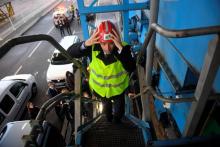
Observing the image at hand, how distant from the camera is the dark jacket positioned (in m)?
3.03

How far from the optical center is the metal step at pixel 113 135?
11.6 feet

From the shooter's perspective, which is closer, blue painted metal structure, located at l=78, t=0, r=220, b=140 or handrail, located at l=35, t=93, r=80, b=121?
handrail, located at l=35, t=93, r=80, b=121

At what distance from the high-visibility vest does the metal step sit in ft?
2.47

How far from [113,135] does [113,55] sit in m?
1.48

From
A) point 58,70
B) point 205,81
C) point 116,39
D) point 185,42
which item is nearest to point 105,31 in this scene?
point 116,39

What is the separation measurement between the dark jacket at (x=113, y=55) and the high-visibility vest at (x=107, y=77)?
0.21ft

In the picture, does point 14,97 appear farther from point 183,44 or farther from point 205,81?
point 205,81

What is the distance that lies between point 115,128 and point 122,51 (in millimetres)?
1626

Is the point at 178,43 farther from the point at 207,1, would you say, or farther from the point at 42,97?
the point at 42,97

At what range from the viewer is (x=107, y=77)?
326 cm

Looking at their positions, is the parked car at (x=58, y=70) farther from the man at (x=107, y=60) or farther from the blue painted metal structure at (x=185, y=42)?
the man at (x=107, y=60)

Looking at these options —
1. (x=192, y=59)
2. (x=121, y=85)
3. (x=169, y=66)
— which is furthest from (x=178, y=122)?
(x=121, y=85)

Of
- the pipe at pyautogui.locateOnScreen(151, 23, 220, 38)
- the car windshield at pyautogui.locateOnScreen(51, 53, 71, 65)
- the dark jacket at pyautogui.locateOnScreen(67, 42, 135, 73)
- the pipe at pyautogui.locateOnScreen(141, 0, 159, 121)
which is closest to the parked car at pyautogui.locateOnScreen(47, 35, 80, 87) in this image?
the car windshield at pyautogui.locateOnScreen(51, 53, 71, 65)

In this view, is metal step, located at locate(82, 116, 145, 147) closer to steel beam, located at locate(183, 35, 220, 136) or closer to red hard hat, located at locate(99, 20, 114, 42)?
steel beam, located at locate(183, 35, 220, 136)
